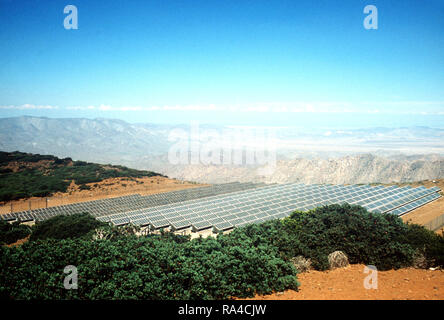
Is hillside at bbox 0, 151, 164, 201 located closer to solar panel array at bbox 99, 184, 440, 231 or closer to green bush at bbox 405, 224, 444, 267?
solar panel array at bbox 99, 184, 440, 231

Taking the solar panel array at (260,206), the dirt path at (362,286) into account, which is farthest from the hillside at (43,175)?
the dirt path at (362,286)

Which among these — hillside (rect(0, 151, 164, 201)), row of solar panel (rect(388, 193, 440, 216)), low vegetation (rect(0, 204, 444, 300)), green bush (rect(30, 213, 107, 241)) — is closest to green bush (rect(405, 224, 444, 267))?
low vegetation (rect(0, 204, 444, 300))

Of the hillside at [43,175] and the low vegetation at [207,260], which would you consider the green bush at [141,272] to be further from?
the hillside at [43,175]

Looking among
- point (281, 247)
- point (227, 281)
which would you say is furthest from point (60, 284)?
point (281, 247)

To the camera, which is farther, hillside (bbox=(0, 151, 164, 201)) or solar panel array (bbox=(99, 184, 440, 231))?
hillside (bbox=(0, 151, 164, 201))

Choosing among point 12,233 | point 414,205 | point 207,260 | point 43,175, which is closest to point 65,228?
point 12,233

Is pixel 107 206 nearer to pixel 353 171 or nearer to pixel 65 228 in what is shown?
pixel 65 228
